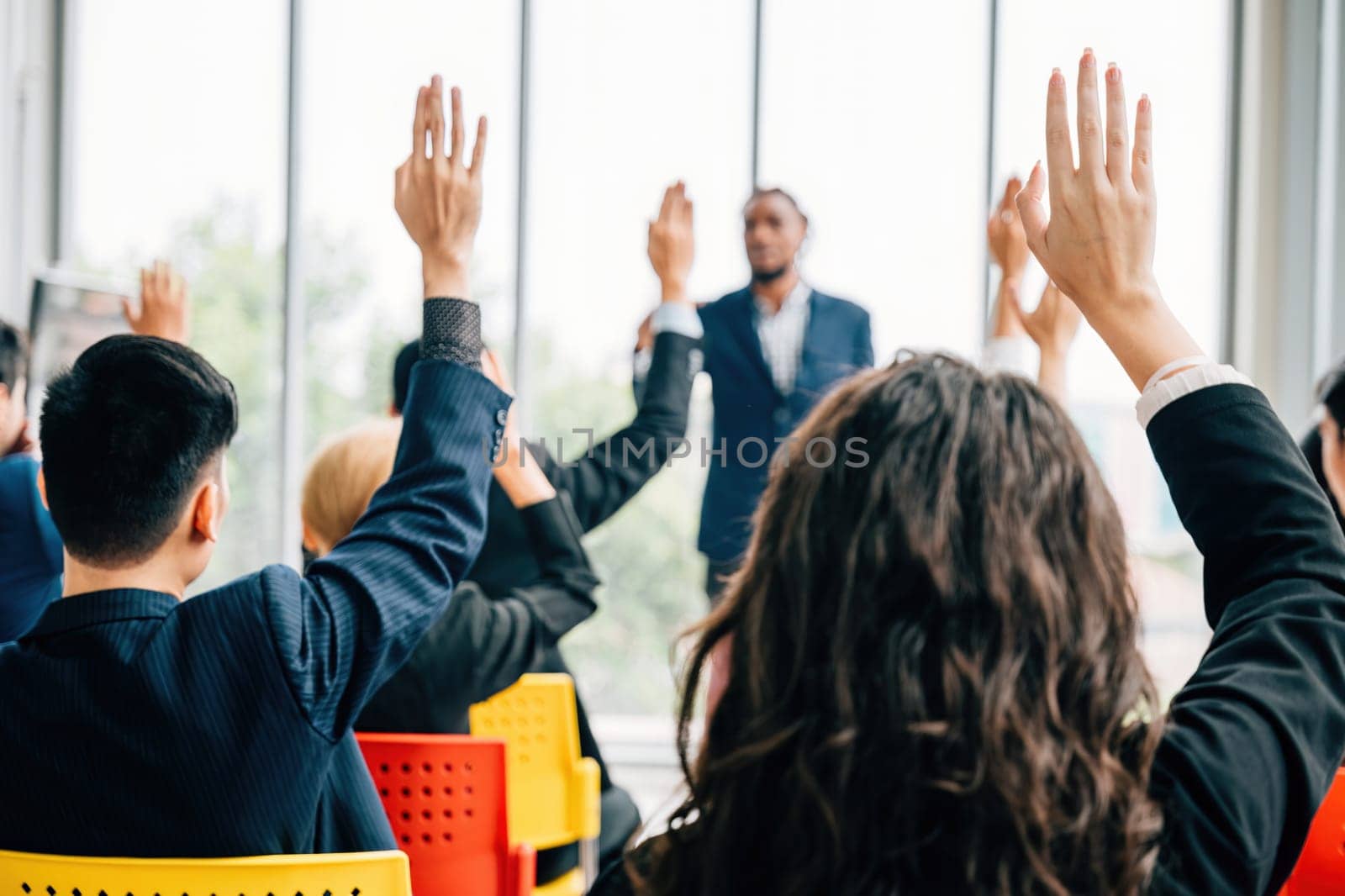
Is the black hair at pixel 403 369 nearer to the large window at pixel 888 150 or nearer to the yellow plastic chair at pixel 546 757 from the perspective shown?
Result: the yellow plastic chair at pixel 546 757

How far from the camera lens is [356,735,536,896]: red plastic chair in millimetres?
1533

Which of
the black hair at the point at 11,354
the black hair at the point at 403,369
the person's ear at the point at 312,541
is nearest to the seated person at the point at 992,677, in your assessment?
the person's ear at the point at 312,541

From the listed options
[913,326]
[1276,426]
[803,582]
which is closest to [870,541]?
[803,582]

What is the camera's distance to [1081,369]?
443cm

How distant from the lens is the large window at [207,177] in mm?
4797

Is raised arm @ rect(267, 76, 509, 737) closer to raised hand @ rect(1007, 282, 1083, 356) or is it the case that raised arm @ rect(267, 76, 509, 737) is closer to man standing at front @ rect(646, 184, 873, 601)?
raised hand @ rect(1007, 282, 1083, 356)

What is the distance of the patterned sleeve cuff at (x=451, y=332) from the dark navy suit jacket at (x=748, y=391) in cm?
278

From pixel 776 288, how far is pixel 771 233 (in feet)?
0.66

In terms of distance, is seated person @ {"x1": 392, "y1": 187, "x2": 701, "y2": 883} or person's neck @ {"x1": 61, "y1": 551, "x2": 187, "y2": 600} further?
seated person @ {"x1": 392, "y1": 187, "x2": 701, "y2": 883}

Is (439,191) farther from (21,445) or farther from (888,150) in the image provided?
(888,150)

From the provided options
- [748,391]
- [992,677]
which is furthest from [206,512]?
[748,391]

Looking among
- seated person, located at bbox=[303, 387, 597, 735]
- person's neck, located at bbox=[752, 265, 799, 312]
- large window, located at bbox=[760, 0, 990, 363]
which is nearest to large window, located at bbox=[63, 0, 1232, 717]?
large window, located at bbox=[760, 0, 990, 363]

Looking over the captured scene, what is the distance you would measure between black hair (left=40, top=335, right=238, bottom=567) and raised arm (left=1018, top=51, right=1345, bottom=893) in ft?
2.77

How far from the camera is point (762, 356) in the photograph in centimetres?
400
